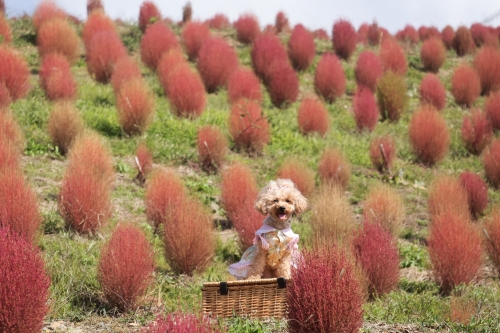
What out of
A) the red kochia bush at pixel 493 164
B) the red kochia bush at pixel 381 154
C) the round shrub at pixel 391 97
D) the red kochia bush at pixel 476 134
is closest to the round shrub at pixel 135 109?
the red kochia bush at pixel 381 154

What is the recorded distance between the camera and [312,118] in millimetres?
13531

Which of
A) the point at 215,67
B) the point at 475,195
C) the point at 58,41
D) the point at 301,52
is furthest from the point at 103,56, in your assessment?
the point at 475,195

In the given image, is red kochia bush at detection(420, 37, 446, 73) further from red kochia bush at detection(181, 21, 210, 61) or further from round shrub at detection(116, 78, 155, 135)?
round shrub at detection(116, 78, 155, 135)

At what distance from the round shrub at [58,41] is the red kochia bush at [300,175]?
7.28 metres

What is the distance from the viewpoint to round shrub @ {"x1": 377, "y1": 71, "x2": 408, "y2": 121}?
1555cm

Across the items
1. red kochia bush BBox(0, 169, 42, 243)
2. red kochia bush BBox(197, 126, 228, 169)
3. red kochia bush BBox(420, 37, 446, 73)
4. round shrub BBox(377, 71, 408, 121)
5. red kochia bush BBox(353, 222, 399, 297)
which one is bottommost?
red kochia bush BBox(353, 222, 399, 297)

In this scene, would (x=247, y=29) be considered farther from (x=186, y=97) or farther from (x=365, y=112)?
(x=186, y=97)

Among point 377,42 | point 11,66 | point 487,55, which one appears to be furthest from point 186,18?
point 11,66

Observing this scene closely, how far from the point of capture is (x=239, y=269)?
20.8 ft

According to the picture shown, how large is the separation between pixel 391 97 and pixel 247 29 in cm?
595

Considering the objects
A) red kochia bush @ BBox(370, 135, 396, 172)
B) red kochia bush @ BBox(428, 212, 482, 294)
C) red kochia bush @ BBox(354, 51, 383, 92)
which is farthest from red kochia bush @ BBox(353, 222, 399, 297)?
red kochia bush @ BBox(354, 51, 383, 92)

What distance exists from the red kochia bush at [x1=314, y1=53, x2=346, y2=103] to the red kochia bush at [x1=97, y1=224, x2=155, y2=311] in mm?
10044

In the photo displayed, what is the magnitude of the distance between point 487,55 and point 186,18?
27.3 feet

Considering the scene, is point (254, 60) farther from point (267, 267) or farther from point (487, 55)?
point (267, 267)
